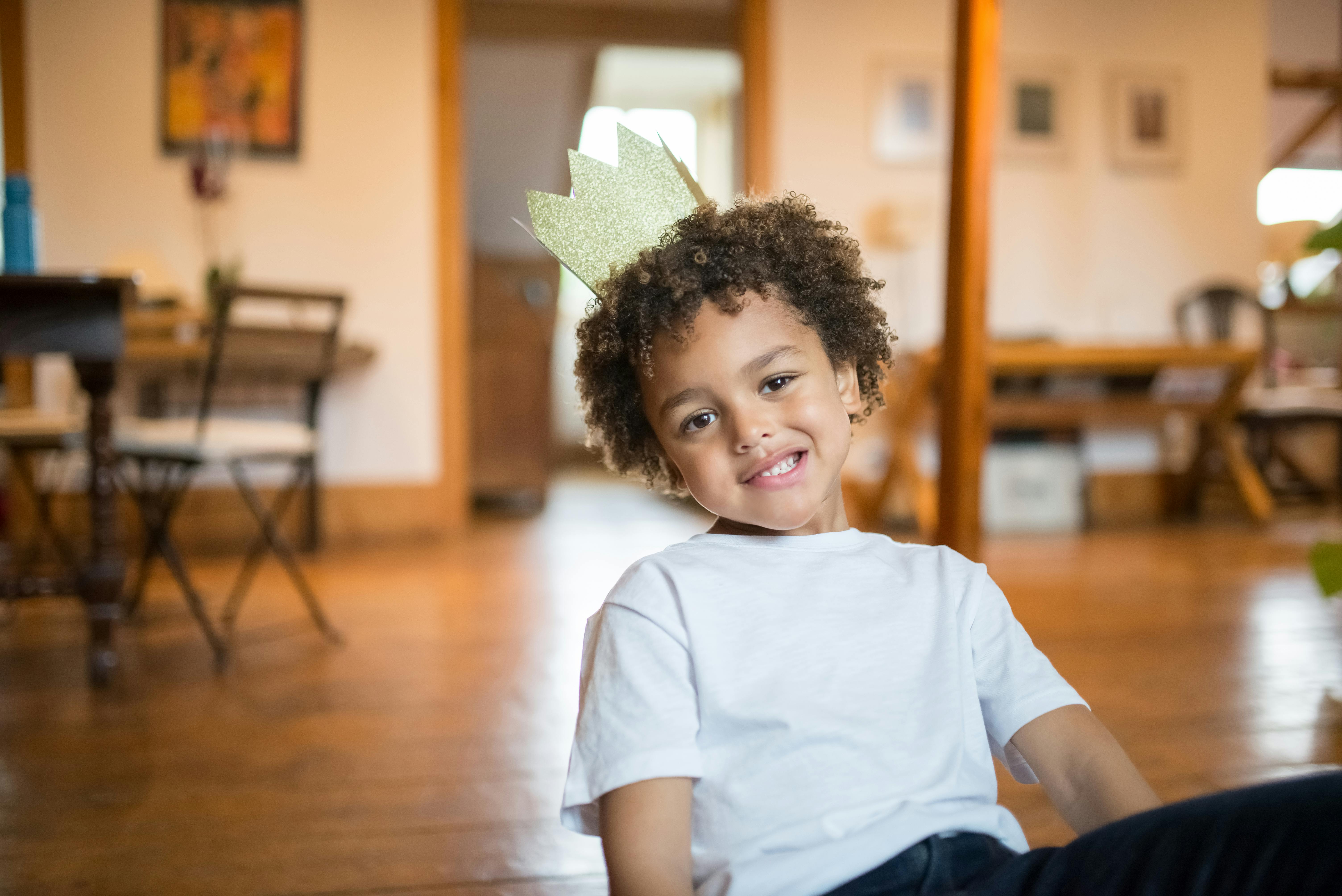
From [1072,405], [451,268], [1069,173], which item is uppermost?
[1069,173]

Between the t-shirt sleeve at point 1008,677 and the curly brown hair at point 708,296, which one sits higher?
the curly brown hair at point 708,296

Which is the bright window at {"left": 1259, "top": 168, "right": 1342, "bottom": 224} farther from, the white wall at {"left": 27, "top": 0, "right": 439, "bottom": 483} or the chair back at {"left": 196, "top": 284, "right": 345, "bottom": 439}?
the chair back at {"left": 196, "top": 284, "right": 345, "bottom": 439}

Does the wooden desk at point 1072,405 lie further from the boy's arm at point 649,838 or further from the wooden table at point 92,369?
the boy's arm at point 649,838

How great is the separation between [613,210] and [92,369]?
1.64 metres

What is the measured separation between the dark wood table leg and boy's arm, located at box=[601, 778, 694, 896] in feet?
5.65

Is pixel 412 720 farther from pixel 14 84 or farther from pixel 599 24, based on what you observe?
pixel 599 24

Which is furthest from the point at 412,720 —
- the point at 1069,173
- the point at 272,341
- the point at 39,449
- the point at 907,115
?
the point at 1069,173

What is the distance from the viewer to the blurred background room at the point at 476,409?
148 cm

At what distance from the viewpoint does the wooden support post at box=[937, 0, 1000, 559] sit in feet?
7.59

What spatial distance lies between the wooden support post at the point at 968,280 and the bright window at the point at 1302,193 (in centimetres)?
612

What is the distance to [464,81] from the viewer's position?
412 centimetres

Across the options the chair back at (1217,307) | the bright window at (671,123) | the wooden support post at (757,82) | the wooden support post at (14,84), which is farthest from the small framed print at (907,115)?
the wooden support post at (14,84)

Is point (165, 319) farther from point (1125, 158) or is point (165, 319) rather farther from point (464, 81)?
point (1125, 158)

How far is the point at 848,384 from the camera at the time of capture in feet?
2.63
